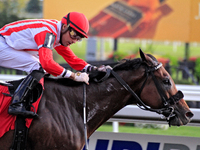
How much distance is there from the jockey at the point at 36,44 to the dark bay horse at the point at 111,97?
156 millimetres

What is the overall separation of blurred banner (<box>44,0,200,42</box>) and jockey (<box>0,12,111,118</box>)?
4772mm

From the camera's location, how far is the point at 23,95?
2.44m

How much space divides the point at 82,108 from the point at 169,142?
151 centimetres

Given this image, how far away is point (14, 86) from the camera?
100 inches

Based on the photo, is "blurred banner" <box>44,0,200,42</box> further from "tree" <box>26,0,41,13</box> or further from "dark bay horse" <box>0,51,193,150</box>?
"dark bay horse" <box>0,51,193,150</box>

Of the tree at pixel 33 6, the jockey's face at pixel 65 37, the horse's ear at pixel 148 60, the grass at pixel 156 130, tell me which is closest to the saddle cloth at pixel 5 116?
the jockey's face at pixel 65 37

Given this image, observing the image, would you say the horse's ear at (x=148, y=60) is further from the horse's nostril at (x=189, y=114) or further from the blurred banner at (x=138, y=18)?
the blurred banner at (x=138, y=18)

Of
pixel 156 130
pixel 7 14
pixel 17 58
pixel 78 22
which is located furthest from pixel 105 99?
pixel 7 14

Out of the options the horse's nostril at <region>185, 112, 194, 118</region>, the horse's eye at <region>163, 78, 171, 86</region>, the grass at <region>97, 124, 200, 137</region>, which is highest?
the horse's eye at <region>163, 78, 171, 86</region>

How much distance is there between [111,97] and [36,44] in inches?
31.3

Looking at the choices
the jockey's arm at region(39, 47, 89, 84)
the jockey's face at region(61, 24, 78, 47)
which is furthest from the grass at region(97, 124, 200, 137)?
the jockey's arm at region(39, 47, 89, 84)

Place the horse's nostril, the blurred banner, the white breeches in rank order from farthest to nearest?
the blurred banner < the horse's nostril < the white breeches

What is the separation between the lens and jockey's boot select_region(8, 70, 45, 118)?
7.79 feet

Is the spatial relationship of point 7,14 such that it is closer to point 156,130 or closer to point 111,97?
point 156,130
